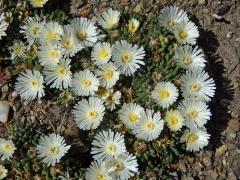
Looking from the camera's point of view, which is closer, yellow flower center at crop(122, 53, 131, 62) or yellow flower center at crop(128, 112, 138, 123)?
yellow flower center at crop(128, 112, 138, 123)

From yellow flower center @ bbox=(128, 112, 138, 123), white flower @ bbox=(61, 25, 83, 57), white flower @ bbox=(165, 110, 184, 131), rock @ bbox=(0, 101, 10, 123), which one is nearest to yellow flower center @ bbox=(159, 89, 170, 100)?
white flower @ bbox=(165, 110, 184, 131)

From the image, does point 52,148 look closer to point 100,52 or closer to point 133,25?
point 100,52

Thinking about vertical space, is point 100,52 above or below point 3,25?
below

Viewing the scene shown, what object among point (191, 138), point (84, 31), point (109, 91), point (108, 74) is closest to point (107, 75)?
point (108, 74)

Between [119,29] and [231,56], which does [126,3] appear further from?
[231,56]

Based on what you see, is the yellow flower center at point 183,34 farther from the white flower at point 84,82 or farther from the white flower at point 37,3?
the white flower at point 37,3

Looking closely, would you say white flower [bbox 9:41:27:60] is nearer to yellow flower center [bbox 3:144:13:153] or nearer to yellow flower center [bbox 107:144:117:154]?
yellow flower center [bbox 3:144:13:153]

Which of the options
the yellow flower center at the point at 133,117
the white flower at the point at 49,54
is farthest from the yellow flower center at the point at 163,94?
the white flower at the point at 49,54
